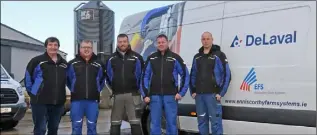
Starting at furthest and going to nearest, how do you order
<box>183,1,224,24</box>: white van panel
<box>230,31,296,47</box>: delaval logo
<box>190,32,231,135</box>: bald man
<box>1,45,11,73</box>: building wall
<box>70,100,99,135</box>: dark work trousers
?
1. <box>1,45,11,73</box>: building wall
2. <box>183,1,224,24</box>: white van panel
3. <box>70,100,99,135</box>: dark work trousers
4. <box>190,32,231,135</box>: bald man
5. <box>230,31,296,47</box>: delaval logo

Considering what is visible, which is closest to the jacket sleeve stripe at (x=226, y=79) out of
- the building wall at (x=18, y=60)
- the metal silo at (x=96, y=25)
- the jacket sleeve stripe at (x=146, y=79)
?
the jacket sleeve stripe at (x=146, y=79)

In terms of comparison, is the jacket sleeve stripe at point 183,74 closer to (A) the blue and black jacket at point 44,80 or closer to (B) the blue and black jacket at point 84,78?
(B) the blue and black jacket at point 84,78

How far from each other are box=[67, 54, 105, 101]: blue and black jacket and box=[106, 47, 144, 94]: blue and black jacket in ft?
0.74

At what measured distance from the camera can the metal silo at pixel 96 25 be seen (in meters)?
14.5

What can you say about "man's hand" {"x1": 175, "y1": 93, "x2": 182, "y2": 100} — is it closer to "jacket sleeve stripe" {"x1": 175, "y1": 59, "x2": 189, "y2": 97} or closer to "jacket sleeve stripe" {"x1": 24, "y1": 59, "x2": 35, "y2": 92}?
"jacket sleeve stripe" {"x1": 175, "y1": 59, "x2": 189, "y2": 97}

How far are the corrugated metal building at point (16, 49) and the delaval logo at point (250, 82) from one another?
20265mm

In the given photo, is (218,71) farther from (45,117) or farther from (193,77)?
(45,117)

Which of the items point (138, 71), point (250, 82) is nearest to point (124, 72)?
point (138, 71)

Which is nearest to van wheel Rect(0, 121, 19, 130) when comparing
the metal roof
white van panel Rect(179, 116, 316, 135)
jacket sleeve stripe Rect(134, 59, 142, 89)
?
jacket sleeve stripe Rect(134, 59, 142, 89)

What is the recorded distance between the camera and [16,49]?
25172mm

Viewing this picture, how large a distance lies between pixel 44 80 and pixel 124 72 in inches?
42.6

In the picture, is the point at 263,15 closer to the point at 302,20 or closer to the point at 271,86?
the point at 302,20

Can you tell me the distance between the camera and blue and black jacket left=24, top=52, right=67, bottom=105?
5473 millimetres

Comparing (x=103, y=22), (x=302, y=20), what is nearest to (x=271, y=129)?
(x=302, y=20)
